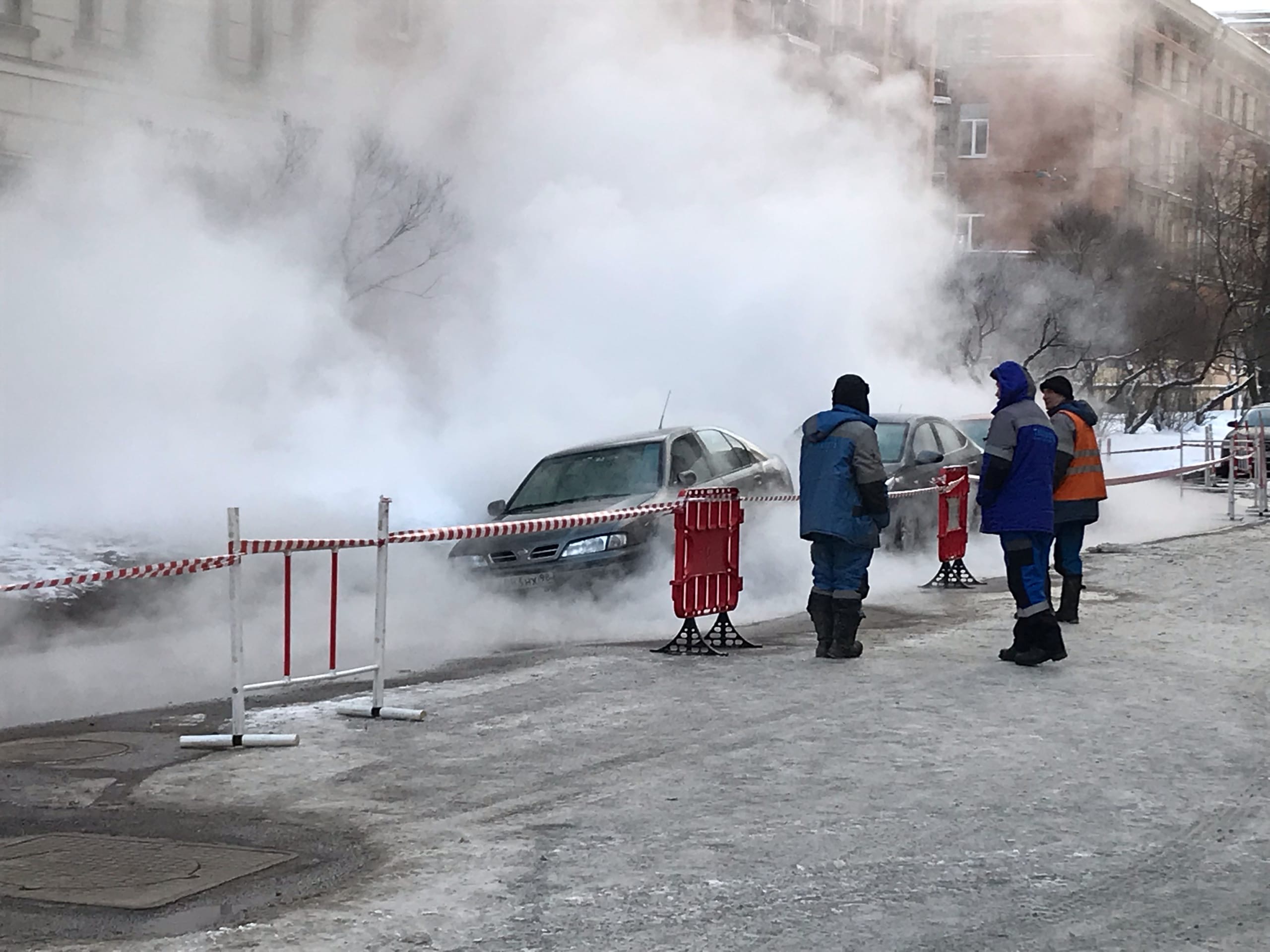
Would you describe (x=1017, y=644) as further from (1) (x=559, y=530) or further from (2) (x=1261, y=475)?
(2) (x=1261, y=475)

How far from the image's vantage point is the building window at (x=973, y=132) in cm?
3152

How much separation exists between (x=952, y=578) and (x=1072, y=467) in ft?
10.6

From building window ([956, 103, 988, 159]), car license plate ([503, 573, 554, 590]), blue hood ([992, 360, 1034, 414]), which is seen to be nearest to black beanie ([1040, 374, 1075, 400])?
blue hood ([992, 360, 1034, 414])

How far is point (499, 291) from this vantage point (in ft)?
70.3

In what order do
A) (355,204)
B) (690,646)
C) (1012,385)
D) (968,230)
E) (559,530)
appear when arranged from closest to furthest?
1. (1012,385)
2. (690,646)
3. (559,530)
4. (355,204)
5. (968,230)

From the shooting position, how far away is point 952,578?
13.4 m

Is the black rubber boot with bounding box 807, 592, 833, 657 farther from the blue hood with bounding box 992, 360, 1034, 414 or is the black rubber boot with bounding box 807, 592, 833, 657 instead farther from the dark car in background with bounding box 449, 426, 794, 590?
the dark car in background with bounding box 449, 426, 794, 590

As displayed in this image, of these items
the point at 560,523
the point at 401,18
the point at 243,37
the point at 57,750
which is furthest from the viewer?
the point at 401,18

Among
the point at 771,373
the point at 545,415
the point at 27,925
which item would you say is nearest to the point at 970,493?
the point at 545,415

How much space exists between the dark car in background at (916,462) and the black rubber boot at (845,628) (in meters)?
5.10

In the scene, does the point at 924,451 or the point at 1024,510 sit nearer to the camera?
the point at 1024,510

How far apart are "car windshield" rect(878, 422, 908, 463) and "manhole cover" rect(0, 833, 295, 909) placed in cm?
1017

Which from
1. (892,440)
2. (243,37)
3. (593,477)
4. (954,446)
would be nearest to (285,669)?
(593,477)

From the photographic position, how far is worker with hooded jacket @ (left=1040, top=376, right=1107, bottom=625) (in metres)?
10.1
